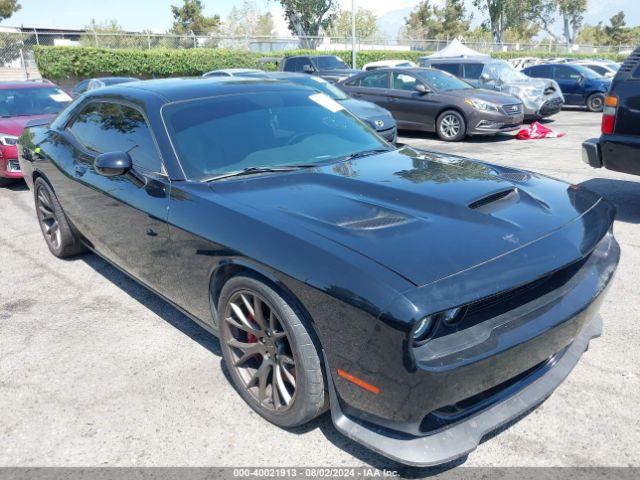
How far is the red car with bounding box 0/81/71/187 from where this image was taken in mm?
7414

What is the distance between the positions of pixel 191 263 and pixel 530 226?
5.53 feet

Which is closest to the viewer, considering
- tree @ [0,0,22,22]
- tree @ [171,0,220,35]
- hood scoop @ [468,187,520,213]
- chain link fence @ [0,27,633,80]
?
hood scoop @ [468,187,520,213]

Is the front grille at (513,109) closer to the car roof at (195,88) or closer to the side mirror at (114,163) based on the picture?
the car roof at (195,88)

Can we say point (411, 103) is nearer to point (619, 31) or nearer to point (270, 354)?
point (270, 354)

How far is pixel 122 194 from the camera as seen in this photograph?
344 cm

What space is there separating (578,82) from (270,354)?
1708 cm

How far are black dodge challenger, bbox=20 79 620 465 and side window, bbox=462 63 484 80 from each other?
11.3m

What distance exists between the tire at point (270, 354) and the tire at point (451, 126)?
9238 millimetres

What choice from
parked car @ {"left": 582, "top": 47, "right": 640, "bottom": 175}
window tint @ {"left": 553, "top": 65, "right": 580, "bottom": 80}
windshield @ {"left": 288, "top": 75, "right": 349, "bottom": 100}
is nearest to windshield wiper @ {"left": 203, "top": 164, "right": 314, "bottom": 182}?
parked car @ {"left": 582, "top": 47, "right": 640, "bottom": 175}

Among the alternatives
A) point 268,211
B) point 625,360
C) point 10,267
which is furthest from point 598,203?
A: point 10,267

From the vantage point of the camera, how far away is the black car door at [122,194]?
3162 mm

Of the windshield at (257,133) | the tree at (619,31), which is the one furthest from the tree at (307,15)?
the windshield at (257,133)

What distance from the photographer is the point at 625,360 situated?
306 centimetres

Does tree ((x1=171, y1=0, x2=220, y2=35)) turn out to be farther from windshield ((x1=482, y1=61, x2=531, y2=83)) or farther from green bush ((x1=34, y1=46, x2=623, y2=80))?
windshield ((x1=482, y1=61, x2=531, y2=83))
